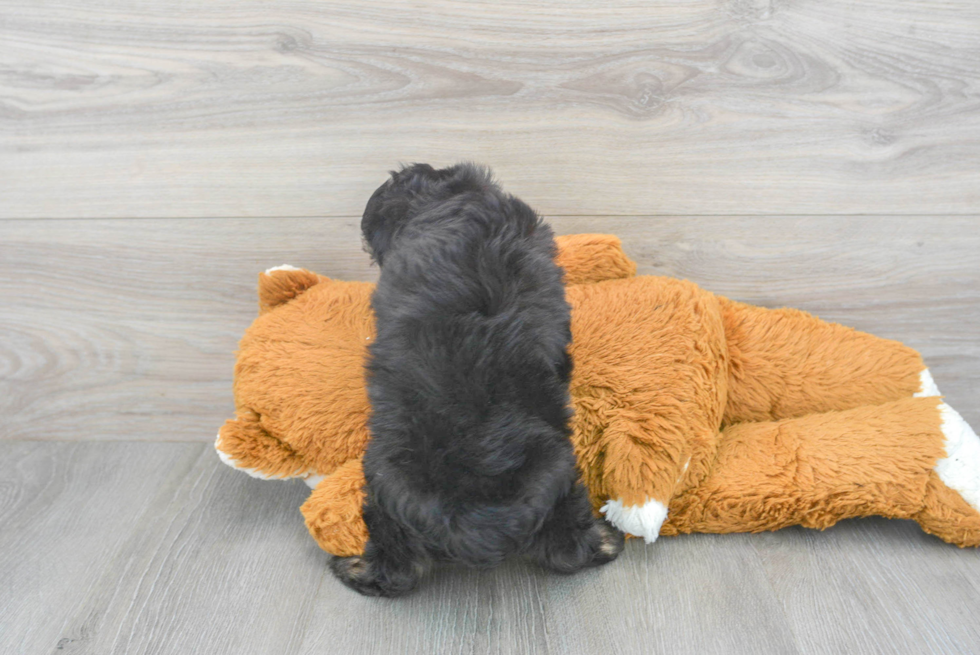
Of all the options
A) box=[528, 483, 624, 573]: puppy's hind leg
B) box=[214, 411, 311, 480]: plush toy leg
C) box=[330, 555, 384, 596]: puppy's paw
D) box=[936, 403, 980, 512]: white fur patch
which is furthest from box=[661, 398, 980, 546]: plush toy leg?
box=[214, 411, 311, 480]: plush toy leg

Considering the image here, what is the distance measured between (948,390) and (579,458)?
2.02ft

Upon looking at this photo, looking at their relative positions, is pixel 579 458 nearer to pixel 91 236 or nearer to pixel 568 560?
pixel 568 560

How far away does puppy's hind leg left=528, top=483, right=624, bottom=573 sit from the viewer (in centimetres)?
67

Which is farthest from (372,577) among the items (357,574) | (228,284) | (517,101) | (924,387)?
(924,387)

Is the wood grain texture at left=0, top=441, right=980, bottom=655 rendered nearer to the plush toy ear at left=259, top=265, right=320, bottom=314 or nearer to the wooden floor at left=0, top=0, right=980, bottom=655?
the wooden floor at left=0, top=0, right=980, bottom=655

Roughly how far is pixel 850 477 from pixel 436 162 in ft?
2.06

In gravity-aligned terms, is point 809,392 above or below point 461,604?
above

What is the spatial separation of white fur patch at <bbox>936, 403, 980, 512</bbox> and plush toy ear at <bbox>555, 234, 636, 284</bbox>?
416 millimetres

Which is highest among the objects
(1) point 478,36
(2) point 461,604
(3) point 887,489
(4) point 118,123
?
(1) point 478,36

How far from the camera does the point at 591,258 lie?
0.82 m

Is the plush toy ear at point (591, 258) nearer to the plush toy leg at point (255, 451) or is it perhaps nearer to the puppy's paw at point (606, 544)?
the puppy's paw at point (606, 544)

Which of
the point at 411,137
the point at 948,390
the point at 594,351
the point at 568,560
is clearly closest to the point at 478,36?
the point at 411,137

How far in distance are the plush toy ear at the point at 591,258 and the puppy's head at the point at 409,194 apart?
0.17 meters

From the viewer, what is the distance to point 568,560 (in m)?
0.69
